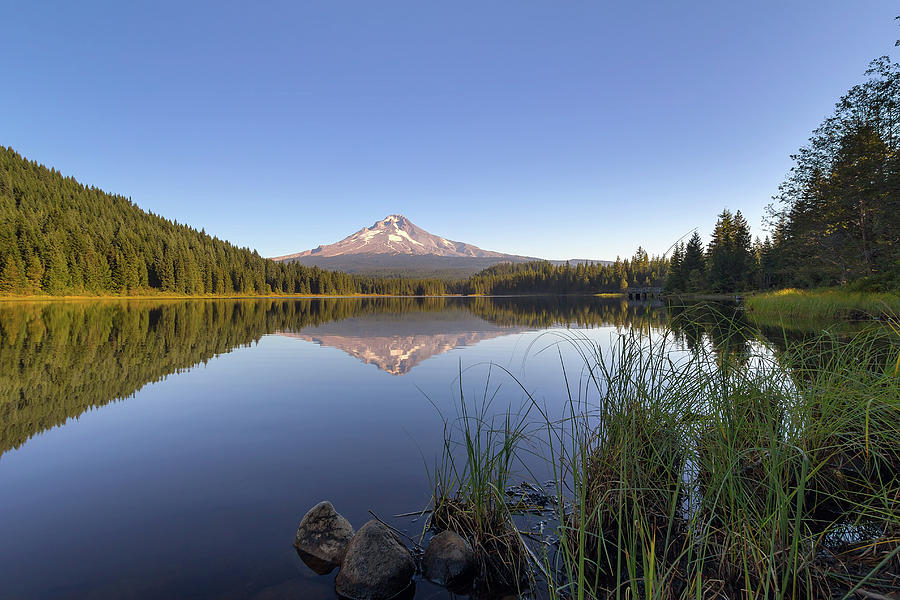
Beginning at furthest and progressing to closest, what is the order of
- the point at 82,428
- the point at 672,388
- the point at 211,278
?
the point at 211,278 → the point at 82,428 → the point at 672,388

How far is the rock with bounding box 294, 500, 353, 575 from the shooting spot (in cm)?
404

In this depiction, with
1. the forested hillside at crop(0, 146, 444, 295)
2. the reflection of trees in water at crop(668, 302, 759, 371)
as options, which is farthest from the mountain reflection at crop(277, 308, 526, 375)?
the forested hillside at crop(0, 146, 444, 295)

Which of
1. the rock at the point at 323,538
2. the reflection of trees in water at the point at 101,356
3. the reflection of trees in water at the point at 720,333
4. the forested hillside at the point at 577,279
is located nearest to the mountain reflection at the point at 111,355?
the reflection of trees in water at the point at 101,356

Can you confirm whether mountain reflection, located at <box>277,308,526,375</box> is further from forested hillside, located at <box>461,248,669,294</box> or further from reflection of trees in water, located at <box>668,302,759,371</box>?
forested hillside, located at <box>461,248,669,294</box>

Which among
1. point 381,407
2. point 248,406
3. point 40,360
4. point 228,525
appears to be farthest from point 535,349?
point 40,360

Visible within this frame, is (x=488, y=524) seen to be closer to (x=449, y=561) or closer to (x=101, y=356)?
(x=449, y=561)

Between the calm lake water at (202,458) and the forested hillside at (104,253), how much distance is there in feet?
217

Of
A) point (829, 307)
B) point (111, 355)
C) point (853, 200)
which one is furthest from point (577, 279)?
point (111, 355)

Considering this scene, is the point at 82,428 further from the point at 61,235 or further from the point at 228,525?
the point at 61,235

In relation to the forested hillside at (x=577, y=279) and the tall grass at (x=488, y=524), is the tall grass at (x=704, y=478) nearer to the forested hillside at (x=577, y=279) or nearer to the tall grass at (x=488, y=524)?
the tall grass at (x=488, y=524)

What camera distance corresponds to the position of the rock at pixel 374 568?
11.8 feet

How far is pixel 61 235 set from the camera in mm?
67000

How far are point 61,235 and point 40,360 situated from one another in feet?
247

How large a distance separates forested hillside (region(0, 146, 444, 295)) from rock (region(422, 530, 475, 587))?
8126cm
